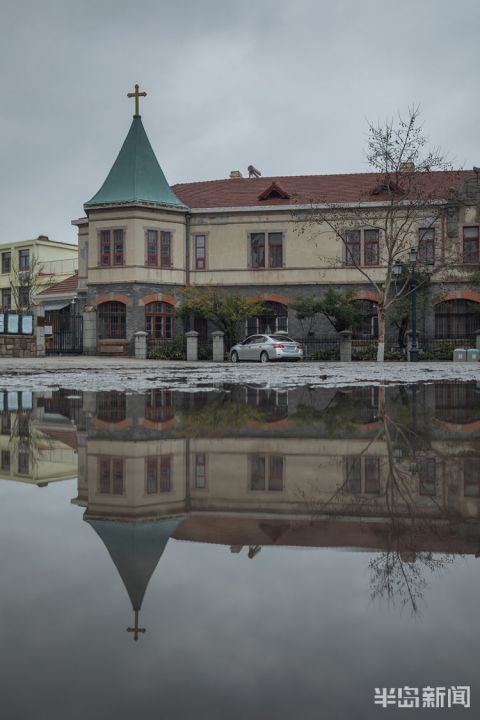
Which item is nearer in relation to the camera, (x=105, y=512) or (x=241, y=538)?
(x=241, y=538)

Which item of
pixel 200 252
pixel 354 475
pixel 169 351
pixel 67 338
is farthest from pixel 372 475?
pixel 67 338

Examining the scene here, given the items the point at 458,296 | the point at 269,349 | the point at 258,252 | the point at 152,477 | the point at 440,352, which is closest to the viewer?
the point at 152,477

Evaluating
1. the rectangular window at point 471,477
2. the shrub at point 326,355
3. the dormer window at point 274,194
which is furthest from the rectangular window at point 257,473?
the dormer window at point 274,194

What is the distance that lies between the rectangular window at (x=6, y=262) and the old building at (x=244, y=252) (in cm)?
3317

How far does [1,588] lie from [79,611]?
16.4 inches

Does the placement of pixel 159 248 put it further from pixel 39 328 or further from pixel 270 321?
pixel 39 328

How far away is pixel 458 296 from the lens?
140ft

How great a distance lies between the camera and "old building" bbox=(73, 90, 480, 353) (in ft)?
140

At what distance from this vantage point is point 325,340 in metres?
42.3

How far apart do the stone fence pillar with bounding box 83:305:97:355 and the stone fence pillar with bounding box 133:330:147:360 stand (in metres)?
4.29

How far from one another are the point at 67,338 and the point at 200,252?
32.8 ft

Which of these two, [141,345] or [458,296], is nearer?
[141,345]

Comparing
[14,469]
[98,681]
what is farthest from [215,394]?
[98,681]

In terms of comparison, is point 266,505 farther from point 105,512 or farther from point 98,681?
point 98,681
